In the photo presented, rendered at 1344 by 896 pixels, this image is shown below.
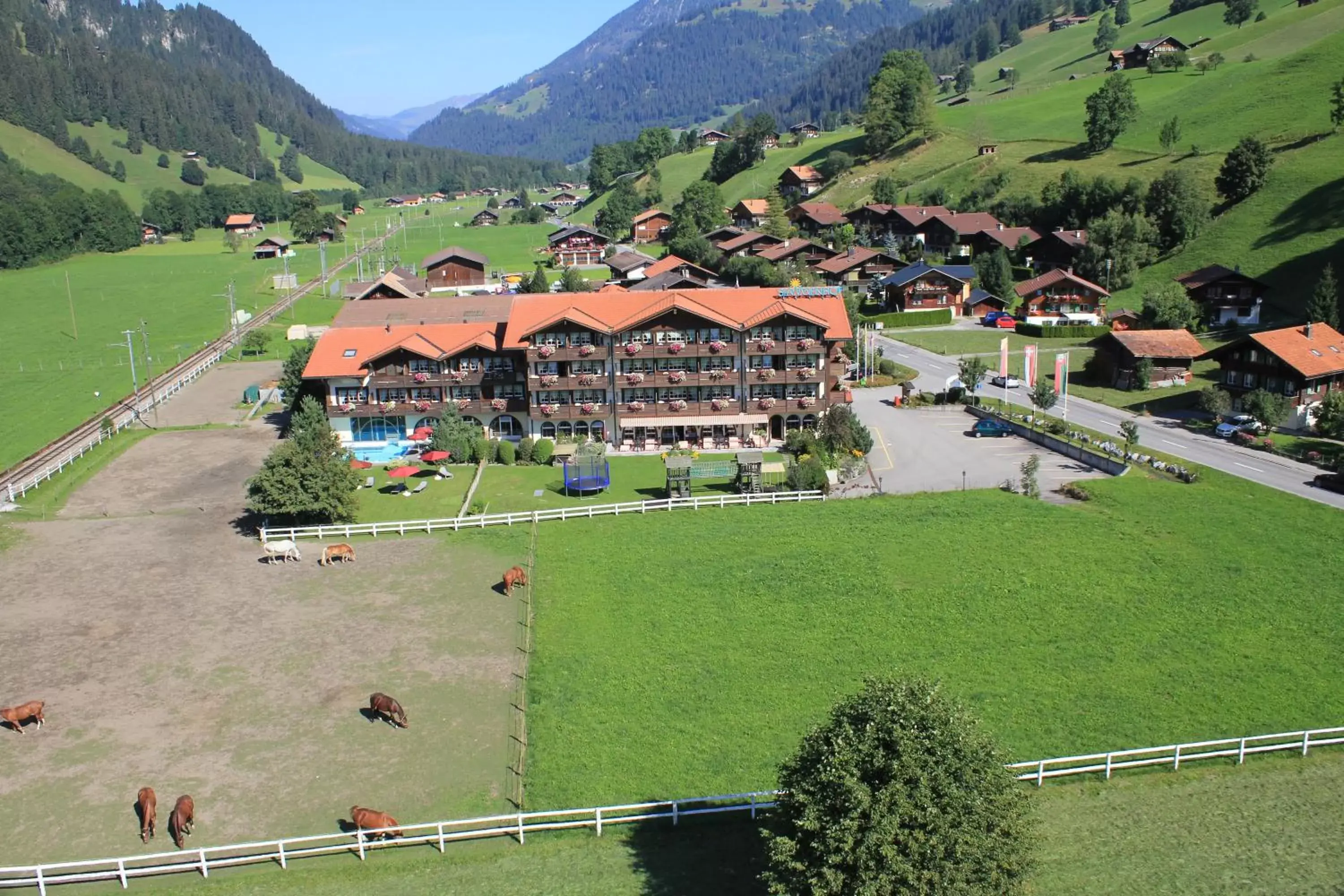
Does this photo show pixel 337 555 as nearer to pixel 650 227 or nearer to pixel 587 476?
pixel 587 476

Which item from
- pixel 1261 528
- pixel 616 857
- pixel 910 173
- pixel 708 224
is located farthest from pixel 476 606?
pixel 910 173

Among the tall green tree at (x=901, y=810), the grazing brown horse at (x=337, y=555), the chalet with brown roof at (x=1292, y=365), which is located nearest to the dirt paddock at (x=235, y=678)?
the grazing brown horse at (x=337, y=555)

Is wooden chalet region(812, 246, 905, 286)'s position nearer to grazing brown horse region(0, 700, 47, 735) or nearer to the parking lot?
the parking lot

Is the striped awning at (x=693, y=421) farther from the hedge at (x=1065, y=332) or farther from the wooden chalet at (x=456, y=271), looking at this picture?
the wooden chalet at (x=456, y=271)

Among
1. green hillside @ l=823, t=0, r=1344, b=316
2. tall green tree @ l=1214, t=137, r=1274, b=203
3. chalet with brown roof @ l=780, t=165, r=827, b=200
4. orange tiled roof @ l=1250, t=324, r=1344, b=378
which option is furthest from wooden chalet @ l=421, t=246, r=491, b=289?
orange tiled roof @ l=1250, t=324, r=1344, b=378

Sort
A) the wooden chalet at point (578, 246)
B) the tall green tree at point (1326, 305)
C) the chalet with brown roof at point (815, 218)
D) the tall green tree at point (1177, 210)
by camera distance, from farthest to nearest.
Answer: the wooden chalet at point (578, 246) < the chalet with brown roof at point (815, 218) < the tall green tree at point (1177, 210) < the tall green tree at point (1326, 305)

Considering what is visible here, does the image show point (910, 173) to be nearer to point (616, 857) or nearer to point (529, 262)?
point (529, 262)
